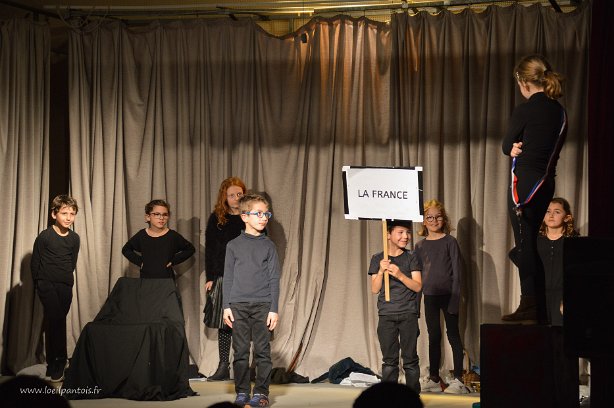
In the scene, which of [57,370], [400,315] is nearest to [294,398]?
[400,315]

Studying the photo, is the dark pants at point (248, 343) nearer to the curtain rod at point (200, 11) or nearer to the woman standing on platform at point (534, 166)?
the woman standing on platform at point (534, 166)

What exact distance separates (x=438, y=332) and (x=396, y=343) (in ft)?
2.88

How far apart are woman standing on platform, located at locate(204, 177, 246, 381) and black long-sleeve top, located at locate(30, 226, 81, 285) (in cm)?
112

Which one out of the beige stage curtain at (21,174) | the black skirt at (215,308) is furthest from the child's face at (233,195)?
the beige stage curtain at (21,174)

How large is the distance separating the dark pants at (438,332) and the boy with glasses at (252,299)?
1.46 metres

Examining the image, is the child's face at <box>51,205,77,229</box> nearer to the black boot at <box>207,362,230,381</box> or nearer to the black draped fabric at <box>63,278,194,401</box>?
the black draped fabric at <box>63,278,194,401</box>

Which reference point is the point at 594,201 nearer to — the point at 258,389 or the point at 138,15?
the point at 258,389

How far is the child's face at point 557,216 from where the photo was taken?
621cm

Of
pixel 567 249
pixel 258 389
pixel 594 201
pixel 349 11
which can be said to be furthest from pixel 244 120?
pixel 567 249

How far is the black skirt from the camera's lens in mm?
7113

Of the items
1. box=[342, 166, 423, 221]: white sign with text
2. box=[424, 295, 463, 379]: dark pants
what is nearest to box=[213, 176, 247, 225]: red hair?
box=[342, 166, 423, 221]: white sign with text

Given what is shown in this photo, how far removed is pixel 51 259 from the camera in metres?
6.97

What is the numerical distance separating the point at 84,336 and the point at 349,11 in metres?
3.62

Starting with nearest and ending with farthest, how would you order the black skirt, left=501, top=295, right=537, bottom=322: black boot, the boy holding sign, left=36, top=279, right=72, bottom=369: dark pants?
left=501, top=295, right=537, bottom=322: black boot
the boy holding sign
left=36, top=279, right=72, bottom=369: dark pants
the black skirt
